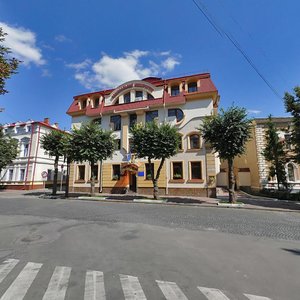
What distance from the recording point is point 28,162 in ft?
109

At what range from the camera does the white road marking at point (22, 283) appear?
144 inches

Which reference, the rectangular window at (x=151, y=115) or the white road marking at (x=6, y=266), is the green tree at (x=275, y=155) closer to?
the rectangular window at (x=151, y=115)

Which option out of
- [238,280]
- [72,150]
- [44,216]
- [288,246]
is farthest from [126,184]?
[238,280]

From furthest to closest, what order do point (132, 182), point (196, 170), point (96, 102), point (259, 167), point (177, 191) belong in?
point (96, 102) → point (132, 182) → point (259, 167) → point (177, 191) → point (196, 170)

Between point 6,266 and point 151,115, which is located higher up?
point 151,115

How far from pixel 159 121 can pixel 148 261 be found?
21.1 metres

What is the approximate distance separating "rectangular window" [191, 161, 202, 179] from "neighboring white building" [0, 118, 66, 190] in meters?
20.2

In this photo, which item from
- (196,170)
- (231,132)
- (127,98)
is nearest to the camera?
(231,132)

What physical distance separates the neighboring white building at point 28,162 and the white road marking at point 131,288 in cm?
3100

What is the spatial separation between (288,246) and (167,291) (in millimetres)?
4987

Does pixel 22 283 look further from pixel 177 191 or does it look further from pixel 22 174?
pixel 22 174

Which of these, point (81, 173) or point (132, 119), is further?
point (81, 173)

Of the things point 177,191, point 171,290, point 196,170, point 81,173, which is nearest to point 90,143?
point 81,173

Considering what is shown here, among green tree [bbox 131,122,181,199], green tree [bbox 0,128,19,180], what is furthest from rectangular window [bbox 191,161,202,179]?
green tree [bbox 0,128,19,180]
